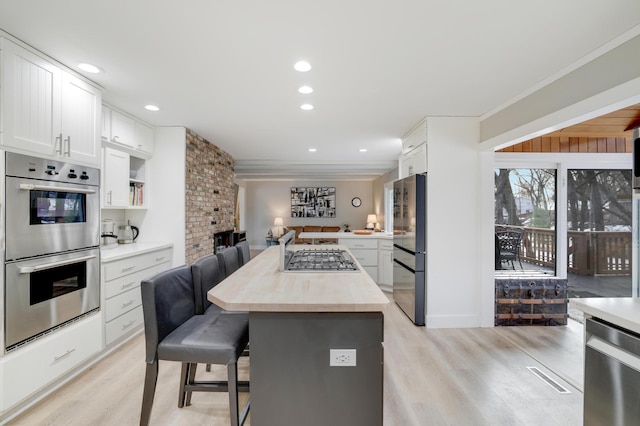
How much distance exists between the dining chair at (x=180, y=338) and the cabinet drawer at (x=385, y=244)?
143 inches

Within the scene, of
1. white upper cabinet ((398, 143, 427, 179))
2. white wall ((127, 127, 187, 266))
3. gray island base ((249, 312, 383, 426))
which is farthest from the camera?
white wall ((127, 127, 187, 266))

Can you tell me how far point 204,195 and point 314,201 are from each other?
547 centimetres

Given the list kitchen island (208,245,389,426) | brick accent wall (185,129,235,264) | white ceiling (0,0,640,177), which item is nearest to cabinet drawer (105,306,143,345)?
brick accent wall (185,129,235,264)

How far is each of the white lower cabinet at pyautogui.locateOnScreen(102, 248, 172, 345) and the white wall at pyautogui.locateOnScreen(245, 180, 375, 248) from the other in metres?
6.50

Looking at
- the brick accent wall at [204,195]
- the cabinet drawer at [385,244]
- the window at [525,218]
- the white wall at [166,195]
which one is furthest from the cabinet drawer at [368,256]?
the white wall at [166,195]

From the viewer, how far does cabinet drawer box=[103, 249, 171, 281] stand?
2.79 metres

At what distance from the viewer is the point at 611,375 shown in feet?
4.43

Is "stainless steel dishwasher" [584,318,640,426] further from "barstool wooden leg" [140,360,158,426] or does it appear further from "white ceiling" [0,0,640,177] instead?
"barstool wooden leg" [140,360,158,426]

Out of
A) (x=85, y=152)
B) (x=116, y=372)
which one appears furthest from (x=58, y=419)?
(x=85, y=152)

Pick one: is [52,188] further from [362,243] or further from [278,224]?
[278,224]

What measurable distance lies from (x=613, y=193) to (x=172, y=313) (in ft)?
16.9

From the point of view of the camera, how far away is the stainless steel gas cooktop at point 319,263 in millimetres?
2178

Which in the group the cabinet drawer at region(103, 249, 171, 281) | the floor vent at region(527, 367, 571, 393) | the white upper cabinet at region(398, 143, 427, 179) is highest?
the white upper cabinet at region(398, 143, 427, 179)

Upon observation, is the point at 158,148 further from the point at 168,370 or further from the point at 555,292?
the point at 555,292
